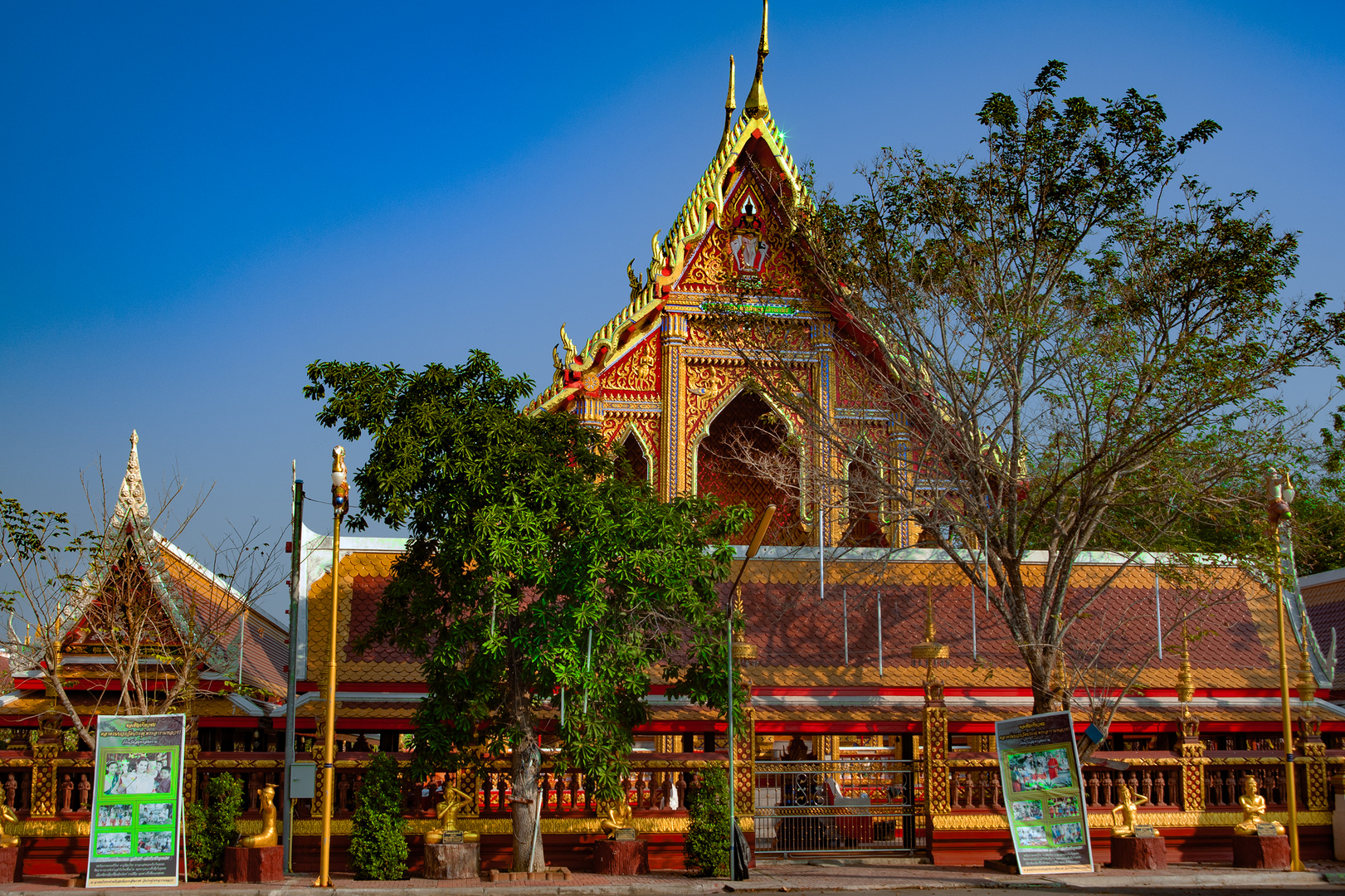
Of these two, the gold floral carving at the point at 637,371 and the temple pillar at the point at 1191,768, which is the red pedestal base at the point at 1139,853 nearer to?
the temple pillar at the point at 1191,768

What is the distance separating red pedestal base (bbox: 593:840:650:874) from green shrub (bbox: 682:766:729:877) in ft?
2.08

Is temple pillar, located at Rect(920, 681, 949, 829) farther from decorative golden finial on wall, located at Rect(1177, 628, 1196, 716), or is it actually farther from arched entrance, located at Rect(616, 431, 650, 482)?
arched entrance, located at Rect(616, 431, 650, 482)

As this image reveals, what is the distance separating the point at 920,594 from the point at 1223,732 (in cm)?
527

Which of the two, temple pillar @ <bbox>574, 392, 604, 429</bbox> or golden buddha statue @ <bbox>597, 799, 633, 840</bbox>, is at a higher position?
temple pillar @ <bbox>574, 392, 604, 429</bbox>

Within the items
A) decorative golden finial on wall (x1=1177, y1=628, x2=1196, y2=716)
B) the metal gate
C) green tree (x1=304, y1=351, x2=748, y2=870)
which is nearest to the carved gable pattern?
green tree (x1=304, y1=351, x2=748, y2=870)

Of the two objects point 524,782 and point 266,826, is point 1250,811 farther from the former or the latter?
point 266,826

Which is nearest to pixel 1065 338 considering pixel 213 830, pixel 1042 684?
pixel 1042 684

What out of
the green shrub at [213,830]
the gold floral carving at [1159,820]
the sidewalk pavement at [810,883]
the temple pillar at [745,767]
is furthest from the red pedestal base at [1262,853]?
the green shrub at [213,830]

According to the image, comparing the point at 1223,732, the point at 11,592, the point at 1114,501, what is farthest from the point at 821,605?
the point at 11,592

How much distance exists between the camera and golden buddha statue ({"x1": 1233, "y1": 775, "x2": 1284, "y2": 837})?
57.3 ft

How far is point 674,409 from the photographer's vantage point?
23.8 m

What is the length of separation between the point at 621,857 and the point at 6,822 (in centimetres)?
789

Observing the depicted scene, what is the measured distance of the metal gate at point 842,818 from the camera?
17.6 meters

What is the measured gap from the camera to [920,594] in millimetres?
21703
